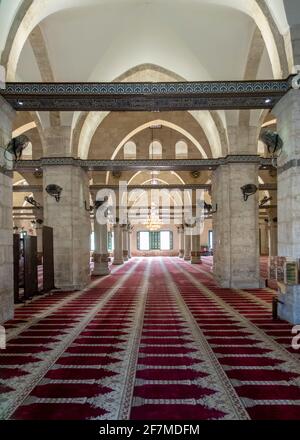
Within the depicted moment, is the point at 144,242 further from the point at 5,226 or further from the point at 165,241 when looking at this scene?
the point at 5,226

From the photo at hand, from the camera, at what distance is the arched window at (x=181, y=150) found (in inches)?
728

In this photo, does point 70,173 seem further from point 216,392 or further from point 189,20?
point 216,392

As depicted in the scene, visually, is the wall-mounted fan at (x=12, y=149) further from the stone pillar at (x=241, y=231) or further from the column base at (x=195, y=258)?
the column base at (x=195, y=258)

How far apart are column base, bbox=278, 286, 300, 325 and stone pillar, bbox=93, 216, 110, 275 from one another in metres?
9.97

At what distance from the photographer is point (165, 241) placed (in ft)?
118

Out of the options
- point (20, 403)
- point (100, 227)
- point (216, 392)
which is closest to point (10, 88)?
point (20, 403)

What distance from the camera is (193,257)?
72.5 feet

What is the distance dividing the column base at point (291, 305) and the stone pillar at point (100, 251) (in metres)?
9.97

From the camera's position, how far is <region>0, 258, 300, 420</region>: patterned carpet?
10.8 feet

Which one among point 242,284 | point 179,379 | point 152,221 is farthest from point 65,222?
point 152,221

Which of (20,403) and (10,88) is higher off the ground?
(10,88)

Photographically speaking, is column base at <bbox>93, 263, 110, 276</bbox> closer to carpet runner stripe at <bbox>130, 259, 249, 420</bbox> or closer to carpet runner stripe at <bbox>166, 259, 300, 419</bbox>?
carpet runner stripe at <bbox>166, 259, 300, 419</bbox>

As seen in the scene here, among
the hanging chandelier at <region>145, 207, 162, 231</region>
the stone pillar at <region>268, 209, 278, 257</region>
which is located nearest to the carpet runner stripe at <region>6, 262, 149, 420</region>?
the stone pillar at <region>268, 209, 278, 257</region>

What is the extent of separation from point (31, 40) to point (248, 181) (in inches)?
241
